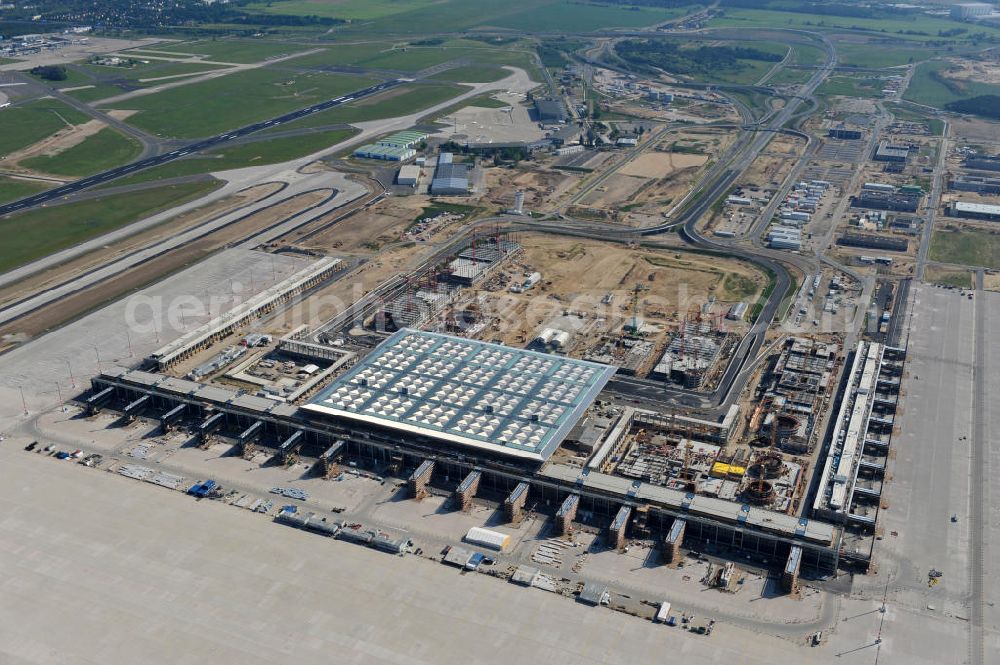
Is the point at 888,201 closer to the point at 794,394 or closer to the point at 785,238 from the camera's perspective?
the point at 785,238

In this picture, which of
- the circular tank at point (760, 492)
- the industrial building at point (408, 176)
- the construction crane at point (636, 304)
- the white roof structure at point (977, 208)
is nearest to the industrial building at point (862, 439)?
the circular tank at point (760, 492)

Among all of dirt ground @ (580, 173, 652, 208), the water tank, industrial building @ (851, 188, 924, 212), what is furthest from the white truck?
industrial building @ (851, 188, 924, 212)

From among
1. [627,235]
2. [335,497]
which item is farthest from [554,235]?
[335,497]

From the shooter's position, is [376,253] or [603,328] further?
[376,253]

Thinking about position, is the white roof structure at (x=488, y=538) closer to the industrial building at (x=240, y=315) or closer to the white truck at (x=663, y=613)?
the white truck at (x=663, y=613)

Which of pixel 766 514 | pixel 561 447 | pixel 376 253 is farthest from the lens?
pixel 376 253

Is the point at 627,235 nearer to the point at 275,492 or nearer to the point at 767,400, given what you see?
the point at 767,400
